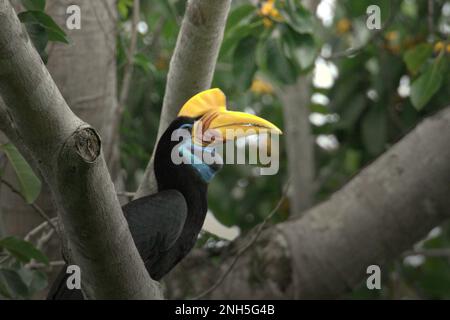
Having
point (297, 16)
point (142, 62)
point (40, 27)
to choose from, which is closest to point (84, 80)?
point (142, 62)

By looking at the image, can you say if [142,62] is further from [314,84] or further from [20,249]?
[314,84]

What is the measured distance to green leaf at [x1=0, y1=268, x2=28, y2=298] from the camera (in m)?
2.45

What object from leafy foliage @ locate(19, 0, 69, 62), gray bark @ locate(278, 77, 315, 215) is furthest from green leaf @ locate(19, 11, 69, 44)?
gray bark @ locate(278, 77, 315, 215)

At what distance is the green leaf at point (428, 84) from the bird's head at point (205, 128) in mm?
601

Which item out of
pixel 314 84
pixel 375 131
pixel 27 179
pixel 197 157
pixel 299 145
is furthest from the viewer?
pixel 314 84

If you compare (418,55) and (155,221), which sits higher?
(418,55)

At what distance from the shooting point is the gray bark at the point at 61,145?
1.66 m

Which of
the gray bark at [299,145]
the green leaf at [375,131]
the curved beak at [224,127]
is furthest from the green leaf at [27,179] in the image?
the green leaf at [375,131]

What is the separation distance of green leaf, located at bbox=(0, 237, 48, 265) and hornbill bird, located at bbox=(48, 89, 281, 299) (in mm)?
96

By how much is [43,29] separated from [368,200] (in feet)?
4.67

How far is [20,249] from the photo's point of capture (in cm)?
250

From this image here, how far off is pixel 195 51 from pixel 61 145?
2.59 feet
